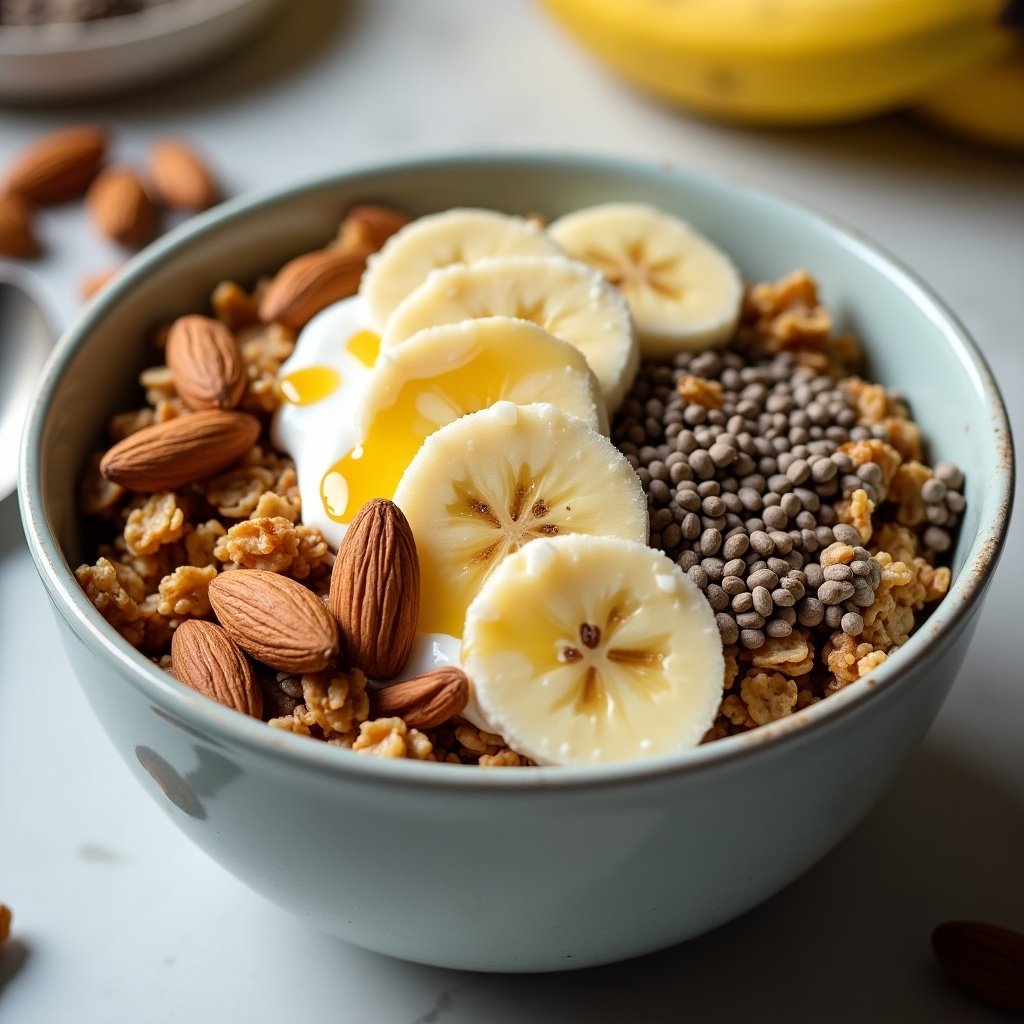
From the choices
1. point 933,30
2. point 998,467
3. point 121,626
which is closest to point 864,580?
point 998,467

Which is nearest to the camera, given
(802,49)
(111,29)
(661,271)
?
(661,271)

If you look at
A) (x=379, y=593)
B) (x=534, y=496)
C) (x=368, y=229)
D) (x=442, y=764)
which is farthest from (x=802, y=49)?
(x=442, y=764)

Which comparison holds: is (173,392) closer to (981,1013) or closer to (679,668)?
(679,668)

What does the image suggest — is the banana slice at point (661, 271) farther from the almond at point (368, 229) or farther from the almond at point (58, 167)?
the almond at point (58, 167)

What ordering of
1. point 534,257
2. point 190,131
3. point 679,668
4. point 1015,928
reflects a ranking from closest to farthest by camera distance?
point 679,668, point 1015,928, point 534,257, point 190,131

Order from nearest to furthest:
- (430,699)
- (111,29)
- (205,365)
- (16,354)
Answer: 1. (430,699)
2. (205,365)
3. (16,354)
4. (111,29)

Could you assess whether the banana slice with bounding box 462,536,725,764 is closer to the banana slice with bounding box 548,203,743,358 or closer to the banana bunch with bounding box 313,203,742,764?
the banana bunch with bounding box 313,203,742,764

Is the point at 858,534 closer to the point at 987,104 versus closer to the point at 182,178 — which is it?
the point at 987,104
